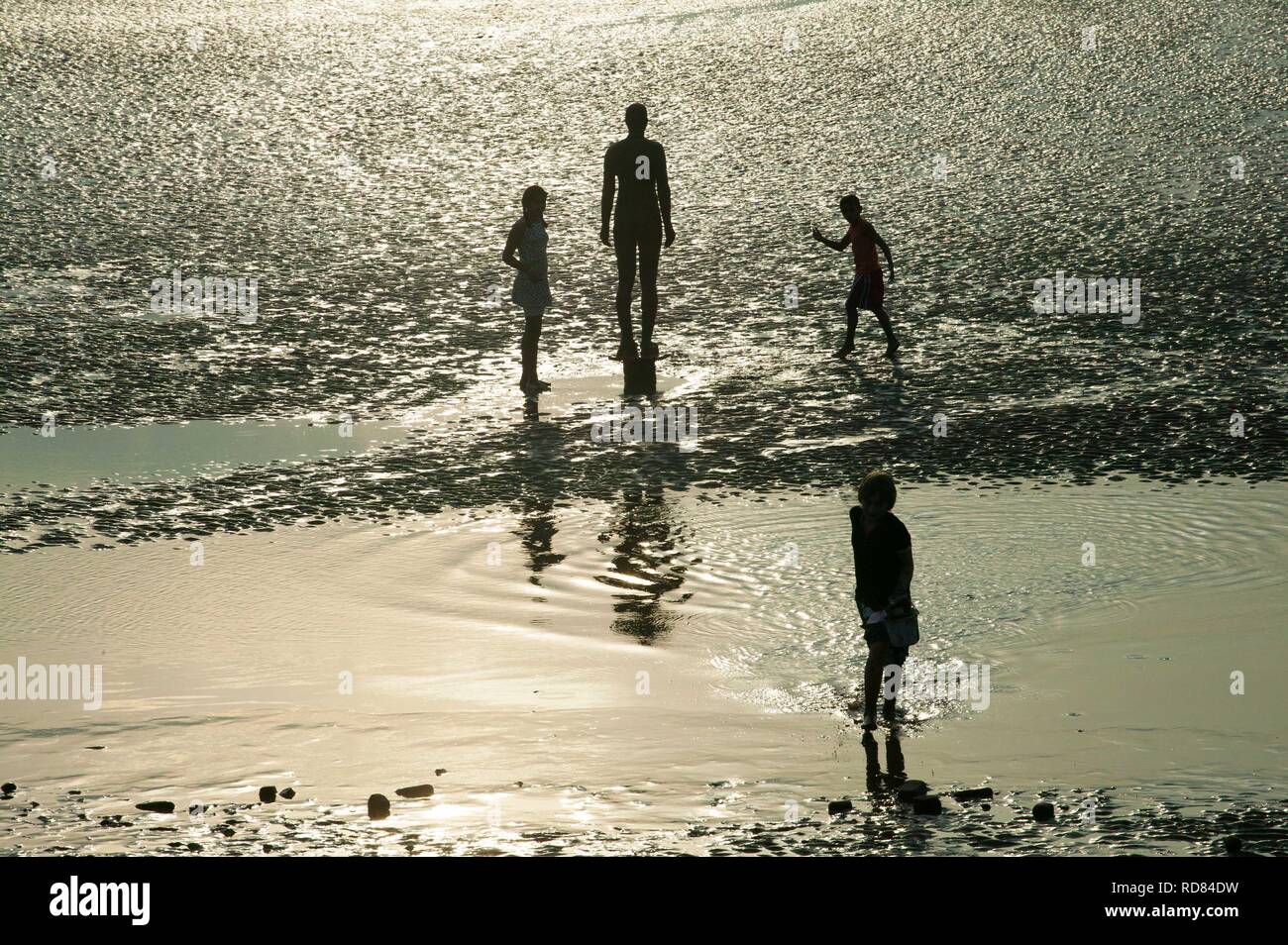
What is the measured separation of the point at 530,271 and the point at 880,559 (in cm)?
674

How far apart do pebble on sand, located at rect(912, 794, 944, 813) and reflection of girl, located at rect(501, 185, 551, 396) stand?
7.67 meters

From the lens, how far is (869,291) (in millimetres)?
13641

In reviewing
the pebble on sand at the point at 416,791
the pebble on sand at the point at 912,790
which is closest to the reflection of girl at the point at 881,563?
the pebble on sand at the point at 912,790

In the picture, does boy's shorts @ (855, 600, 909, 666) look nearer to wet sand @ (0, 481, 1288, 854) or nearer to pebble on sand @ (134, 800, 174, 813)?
wet sand @ (0, 481, 1288, 854)

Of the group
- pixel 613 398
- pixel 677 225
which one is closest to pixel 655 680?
pixel 613 398

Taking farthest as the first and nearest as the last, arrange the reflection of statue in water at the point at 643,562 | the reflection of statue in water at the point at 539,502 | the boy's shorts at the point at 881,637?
1. the reflection of statue in water at the point at 539,502
2. the reflection of statue in water at the point at 643,562
3. the boy's shorts at the point at 881,637

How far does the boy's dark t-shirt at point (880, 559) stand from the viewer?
22.5ft

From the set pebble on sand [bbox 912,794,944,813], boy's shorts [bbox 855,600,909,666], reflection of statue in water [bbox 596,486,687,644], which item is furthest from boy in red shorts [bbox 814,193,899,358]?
pebble on sand [bbox 912,794,944,813]

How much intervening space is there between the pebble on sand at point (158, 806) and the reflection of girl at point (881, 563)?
2.74m

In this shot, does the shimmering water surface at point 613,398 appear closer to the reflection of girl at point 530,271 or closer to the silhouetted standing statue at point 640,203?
the reflection of girl at point 530,271

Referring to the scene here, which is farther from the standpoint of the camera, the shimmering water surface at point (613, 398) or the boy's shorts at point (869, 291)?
the boy's shorts at point (869, 291)

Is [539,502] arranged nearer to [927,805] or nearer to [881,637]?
[881,637]

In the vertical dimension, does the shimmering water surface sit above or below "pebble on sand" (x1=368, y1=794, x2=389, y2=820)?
above

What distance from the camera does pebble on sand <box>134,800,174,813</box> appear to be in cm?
561
